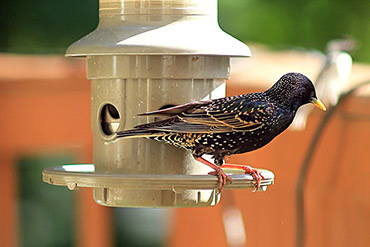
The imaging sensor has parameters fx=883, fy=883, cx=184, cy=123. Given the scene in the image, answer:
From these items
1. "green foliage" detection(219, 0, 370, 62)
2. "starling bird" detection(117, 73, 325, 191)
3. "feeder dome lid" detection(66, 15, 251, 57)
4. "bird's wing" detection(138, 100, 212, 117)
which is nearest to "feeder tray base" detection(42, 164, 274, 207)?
"starling bird" detection(117, 73, 325, 191)

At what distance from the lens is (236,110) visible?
371cm

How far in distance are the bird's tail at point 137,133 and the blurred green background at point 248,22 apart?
18.5ft

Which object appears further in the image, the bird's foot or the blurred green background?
the blurred green background

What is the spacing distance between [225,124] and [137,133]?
0.37 meters

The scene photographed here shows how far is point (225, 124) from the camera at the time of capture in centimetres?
369

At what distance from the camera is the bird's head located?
12.4 ft

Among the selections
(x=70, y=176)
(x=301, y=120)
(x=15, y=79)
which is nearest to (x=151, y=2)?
(x=70, y=176)

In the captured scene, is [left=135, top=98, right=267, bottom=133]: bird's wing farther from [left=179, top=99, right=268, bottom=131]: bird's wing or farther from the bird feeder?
the bird feeder

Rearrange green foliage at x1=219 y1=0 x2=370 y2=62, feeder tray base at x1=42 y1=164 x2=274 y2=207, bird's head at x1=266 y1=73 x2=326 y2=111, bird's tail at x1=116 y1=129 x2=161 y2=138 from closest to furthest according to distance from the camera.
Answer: feeder tray base at x1=42 y1=164 x2=274 y2=207 < bird's tail at x1=116 y1=129 x2=161 y2=138 < bird's head at x1=266 y1=73 x2=326 y2=111 < green foliage at x1=219 y1=0 x2=370 y2=62

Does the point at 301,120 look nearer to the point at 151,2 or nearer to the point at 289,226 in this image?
the point at 289,226

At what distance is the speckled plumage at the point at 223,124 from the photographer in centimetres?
367

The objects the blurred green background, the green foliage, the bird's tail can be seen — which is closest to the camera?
the bird's tail

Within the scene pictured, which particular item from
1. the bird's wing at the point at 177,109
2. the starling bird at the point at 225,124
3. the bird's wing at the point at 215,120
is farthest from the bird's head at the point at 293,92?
the bird's wing at the point at 177,109

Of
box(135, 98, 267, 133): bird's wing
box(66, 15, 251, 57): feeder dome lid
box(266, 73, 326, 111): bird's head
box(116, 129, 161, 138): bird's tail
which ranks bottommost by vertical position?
box(116, 129, 161, 138): bird's tail
